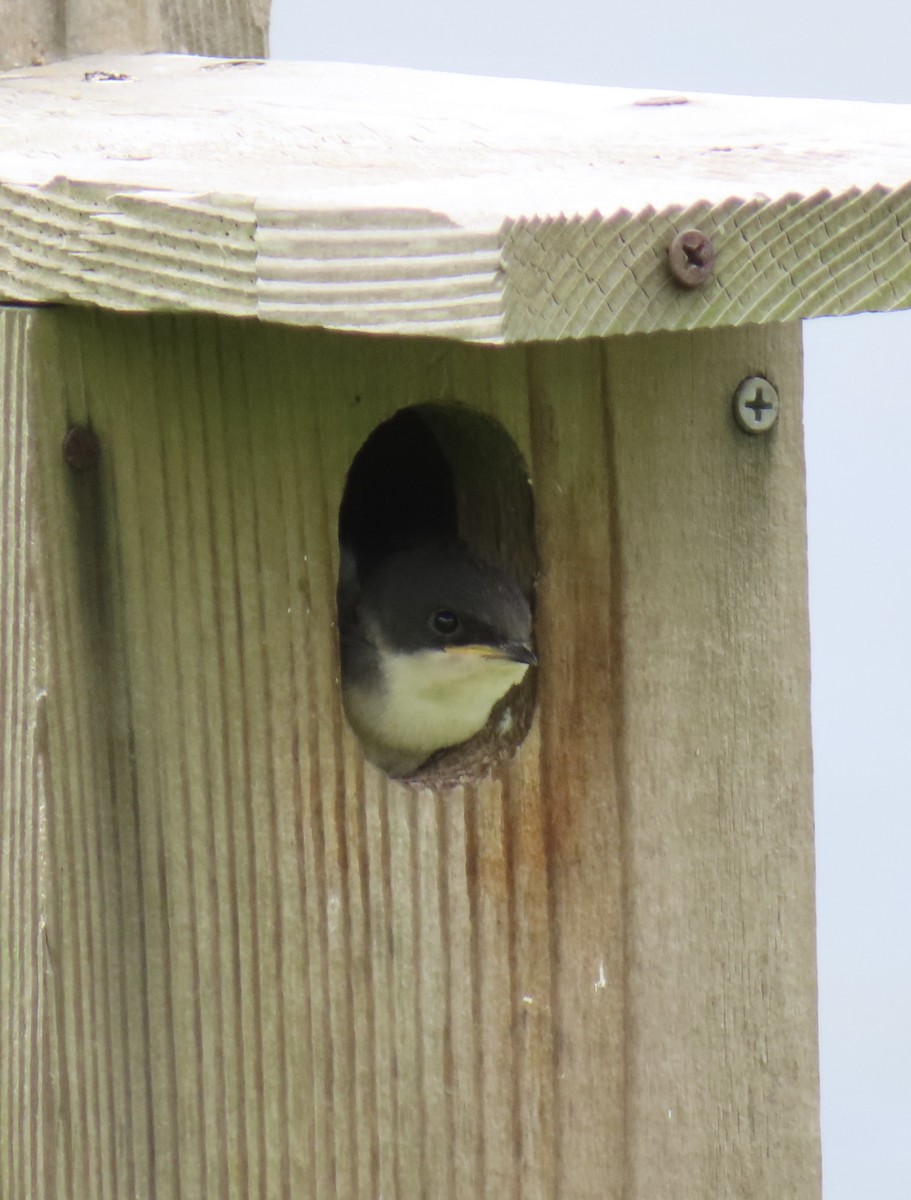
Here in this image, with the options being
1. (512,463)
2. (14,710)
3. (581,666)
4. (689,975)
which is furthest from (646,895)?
(14,710)

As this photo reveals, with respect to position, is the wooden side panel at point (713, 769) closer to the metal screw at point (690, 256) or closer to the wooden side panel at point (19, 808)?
the metal screw at point (690, 256)

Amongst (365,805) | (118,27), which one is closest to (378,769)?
(365,805)

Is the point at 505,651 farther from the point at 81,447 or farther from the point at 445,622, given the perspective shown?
the point at 81,447

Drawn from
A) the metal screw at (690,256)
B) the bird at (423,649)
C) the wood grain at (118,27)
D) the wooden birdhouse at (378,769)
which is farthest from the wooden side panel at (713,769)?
the wood grain at (118,27)

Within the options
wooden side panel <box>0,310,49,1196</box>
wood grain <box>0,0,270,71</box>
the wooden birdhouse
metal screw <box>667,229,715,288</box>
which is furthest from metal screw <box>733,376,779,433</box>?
wood grain <box>0,0,270,71</box>

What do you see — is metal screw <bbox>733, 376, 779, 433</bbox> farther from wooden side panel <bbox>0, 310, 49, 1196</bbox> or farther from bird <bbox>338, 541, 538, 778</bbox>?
wooden side panel <bbox>0, 310, 49, 1196</bbox>
